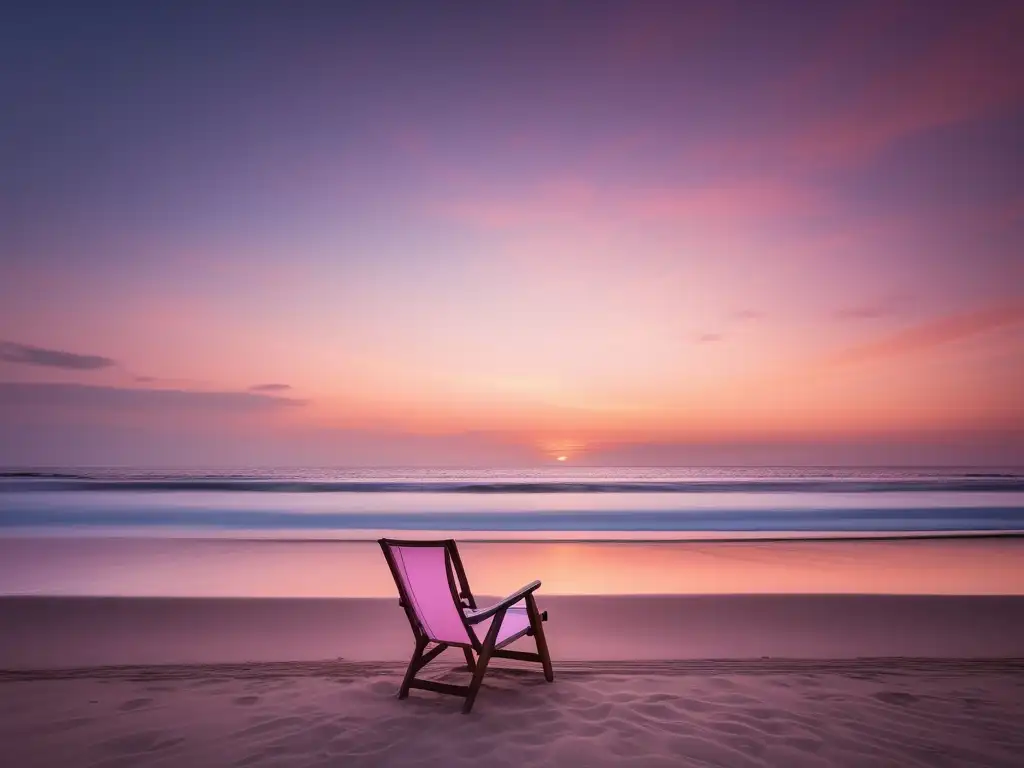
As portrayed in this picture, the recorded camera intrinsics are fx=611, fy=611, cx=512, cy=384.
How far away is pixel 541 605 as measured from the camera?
6238 mm

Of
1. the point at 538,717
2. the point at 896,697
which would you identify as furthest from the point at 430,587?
the point at 896,697

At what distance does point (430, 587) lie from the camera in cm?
398

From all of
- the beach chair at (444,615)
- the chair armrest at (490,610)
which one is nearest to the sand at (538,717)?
the beach chair at (444,615)

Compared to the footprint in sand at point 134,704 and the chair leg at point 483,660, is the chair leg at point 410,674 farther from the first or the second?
the footprint in sand at point 134,704

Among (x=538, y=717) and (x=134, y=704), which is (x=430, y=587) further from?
(x=134, y=704)

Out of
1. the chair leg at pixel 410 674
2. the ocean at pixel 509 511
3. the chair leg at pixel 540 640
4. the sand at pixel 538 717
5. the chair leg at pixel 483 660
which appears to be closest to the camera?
the sand at pixel 538 717

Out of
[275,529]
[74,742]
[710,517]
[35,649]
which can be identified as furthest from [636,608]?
[710,517]

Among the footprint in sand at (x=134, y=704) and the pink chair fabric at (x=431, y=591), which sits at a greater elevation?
the pink chair fabric at (x=431, y=591)

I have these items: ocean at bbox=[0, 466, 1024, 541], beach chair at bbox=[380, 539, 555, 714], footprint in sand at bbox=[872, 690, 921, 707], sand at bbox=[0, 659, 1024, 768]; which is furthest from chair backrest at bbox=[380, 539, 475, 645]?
ocean at bbox=[0, 466, 1024, 541]

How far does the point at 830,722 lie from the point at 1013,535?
12.4 metres

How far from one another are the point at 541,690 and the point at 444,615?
85 cm

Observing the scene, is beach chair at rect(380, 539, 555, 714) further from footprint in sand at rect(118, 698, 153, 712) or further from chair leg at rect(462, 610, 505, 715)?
footprint in sand at rect(118, 698, 153, 712)

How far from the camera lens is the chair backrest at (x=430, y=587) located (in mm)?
3852

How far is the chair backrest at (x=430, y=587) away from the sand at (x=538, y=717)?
444 millimetres
